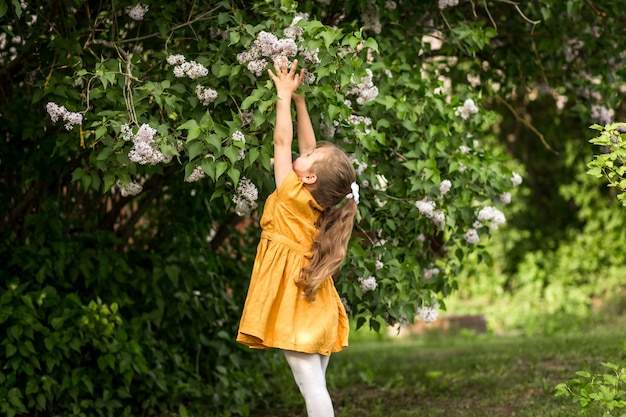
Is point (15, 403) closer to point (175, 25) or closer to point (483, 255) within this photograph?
point (175, 25)

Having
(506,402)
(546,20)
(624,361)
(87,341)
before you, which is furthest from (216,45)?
(624,361)

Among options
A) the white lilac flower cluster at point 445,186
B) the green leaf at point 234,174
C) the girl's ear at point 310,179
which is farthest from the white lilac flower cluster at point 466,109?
the green leaf at point 234,174

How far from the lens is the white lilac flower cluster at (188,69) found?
3617 mm

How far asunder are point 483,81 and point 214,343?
252 centimetres

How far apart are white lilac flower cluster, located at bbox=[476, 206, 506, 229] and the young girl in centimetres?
131

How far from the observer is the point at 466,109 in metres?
4.92

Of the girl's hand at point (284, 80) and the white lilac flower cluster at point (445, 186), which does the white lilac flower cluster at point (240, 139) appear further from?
the white lilac flower cluster at point (445, 186)

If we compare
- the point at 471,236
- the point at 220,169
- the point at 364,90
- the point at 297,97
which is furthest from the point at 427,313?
the point at 220,169

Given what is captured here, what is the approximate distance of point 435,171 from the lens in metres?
4.43

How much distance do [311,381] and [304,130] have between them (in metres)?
1.01

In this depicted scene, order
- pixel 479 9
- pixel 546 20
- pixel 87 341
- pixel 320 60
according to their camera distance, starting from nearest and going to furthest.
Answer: pixel 320 60, pixel 87 341, pixel 546 20, pixel 479 9

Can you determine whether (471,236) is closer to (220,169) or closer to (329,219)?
(329,219)

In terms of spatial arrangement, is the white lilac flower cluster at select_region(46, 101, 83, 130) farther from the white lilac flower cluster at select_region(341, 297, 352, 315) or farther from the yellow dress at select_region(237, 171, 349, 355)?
the white lilac flower cluster at select_region(341, 297, 352, 315)

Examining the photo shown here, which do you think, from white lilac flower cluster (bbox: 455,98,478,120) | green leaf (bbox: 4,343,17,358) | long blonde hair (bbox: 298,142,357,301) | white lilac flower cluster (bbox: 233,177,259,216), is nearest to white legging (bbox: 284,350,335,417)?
long blonde hair (bbox: 298,142,357,301)
